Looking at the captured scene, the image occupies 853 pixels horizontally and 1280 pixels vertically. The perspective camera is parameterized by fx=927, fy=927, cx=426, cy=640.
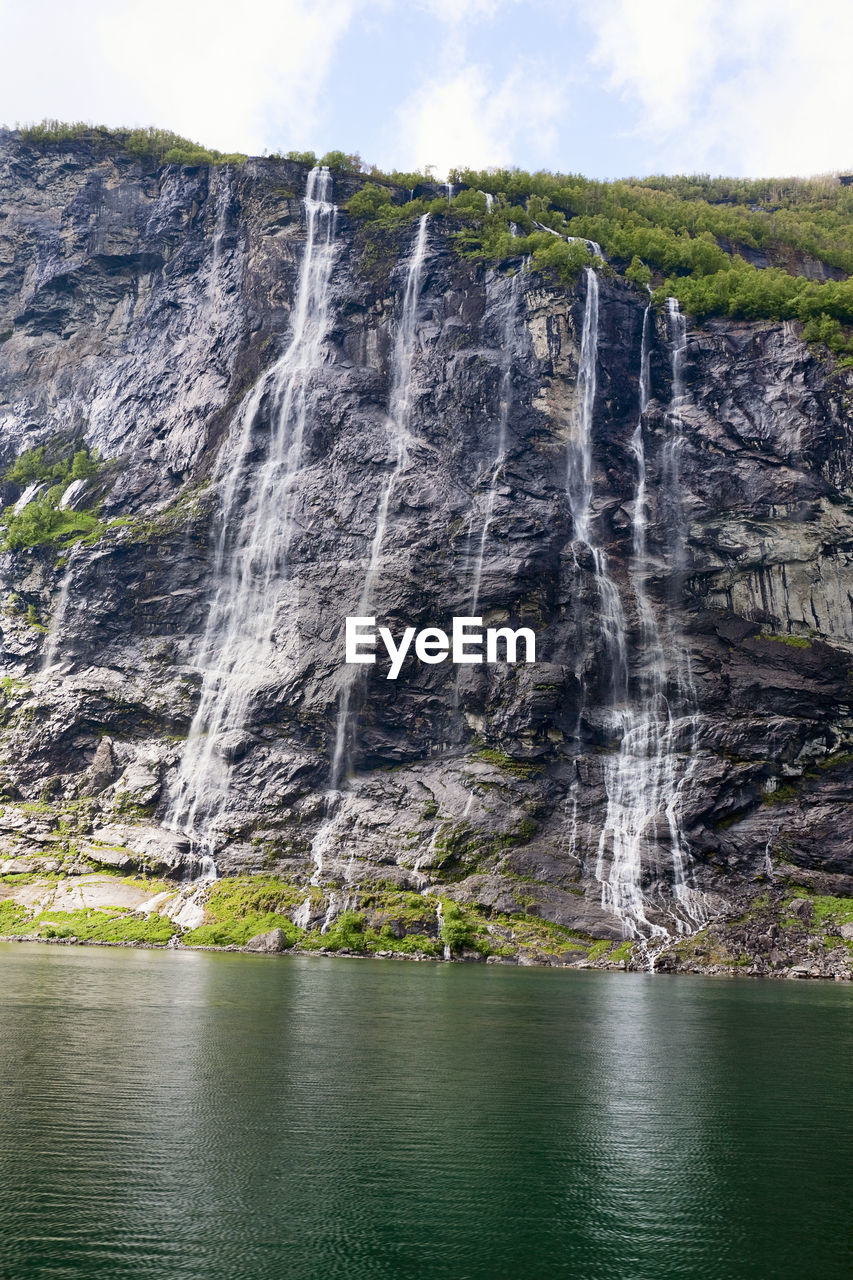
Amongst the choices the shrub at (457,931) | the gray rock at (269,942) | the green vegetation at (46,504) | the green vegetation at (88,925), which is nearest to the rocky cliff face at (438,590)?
the green vegetation at (46,504)

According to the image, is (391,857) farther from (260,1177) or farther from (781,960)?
(260,1177)

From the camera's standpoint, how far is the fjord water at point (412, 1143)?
11273mm

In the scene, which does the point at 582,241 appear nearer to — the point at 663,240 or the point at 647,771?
the point at 663,240

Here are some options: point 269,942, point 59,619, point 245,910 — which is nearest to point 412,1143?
point 269,942

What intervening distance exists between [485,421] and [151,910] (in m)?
48.4

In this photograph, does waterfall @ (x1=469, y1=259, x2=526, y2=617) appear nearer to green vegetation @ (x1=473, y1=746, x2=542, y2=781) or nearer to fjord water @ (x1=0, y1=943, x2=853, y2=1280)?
green vegetation @ (x1=473, y1=746, x2=542, y2=781)

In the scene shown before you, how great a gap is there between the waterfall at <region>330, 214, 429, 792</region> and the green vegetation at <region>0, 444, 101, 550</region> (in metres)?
27.4

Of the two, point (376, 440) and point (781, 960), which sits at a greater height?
point (376, 440)

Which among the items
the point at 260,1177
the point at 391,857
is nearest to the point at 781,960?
the point at 391,857

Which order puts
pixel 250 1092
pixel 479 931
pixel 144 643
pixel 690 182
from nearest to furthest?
pixel 250 1092 < pixel 479 931 < pixel 144 643 < pixel 690 182

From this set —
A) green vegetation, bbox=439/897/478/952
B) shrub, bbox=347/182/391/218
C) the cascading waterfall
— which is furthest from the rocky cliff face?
the cascading waterfall

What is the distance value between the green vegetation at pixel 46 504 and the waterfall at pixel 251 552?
1484 centimetres

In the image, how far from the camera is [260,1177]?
13711 millimetres

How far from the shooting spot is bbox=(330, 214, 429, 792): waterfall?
70250 mm
